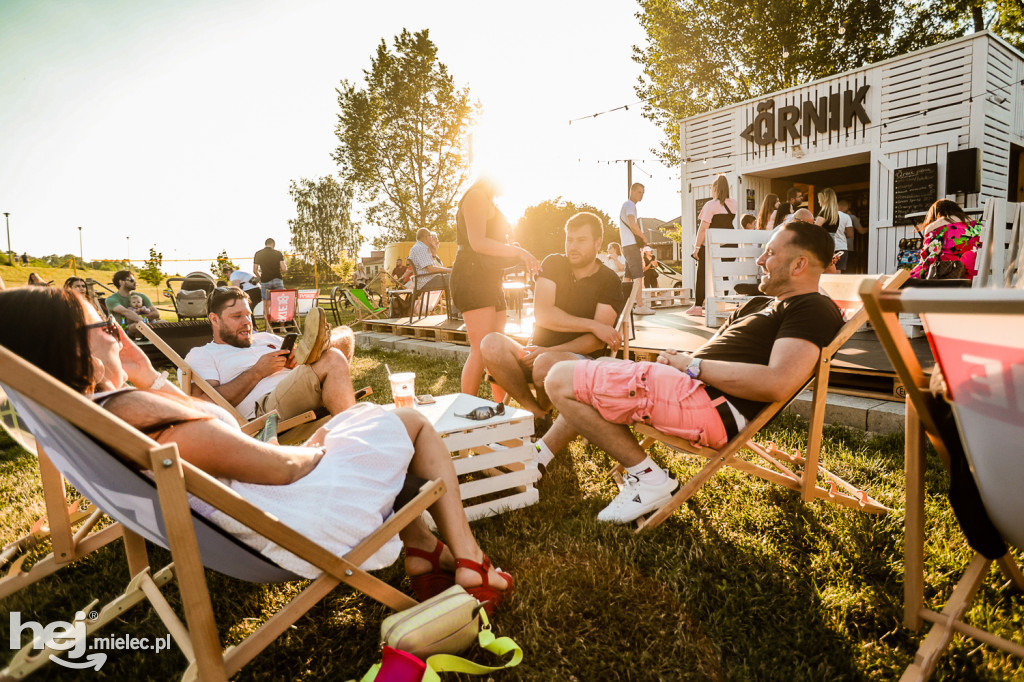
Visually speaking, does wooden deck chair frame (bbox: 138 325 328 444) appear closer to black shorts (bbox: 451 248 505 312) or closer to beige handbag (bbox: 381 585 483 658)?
black shorts (bbox: 451 248 505 312)

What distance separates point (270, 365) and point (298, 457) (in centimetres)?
191

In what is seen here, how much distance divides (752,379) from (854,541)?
0.78 m

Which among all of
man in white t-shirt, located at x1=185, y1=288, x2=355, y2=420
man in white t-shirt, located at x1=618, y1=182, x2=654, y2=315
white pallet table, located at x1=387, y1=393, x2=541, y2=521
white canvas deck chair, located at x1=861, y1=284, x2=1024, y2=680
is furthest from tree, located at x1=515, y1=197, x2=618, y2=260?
white canvas deck chair, located at x1=861, y1=284, x2=1024, y2=680

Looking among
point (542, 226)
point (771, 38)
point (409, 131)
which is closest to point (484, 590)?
point (771, 38)

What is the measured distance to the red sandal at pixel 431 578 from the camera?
5.93 feet

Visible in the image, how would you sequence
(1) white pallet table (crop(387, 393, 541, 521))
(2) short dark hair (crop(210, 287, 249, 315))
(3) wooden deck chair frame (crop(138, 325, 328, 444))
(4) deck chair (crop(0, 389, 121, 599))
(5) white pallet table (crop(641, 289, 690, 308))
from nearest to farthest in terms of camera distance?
(4) deck chair (crop(0, 389, 121, 599)) → (1) white pallet table (crop(387, 393, 541, 521)) → (3) wooden deck chair frame (crop(138, 325, 328, 444)) → (2) short dark hair (crop(210, 287, 249, 315)) → (5) white pallet table (crop(641, 289, 690, 308))

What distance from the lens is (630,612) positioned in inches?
71.4

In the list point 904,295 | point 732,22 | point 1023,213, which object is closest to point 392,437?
point 904,295

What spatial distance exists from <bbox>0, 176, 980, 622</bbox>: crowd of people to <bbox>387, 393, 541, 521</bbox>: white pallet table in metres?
0.24

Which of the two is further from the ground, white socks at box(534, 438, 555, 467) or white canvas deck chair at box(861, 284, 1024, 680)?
white canvas deck chair at box(861, 284, 1024, 680)

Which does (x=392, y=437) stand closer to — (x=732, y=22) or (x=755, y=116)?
(x=755, y=116)

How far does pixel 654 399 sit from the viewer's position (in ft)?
7.59

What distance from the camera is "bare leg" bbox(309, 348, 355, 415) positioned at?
2938mm

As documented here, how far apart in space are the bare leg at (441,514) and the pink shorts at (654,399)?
2.85ft
